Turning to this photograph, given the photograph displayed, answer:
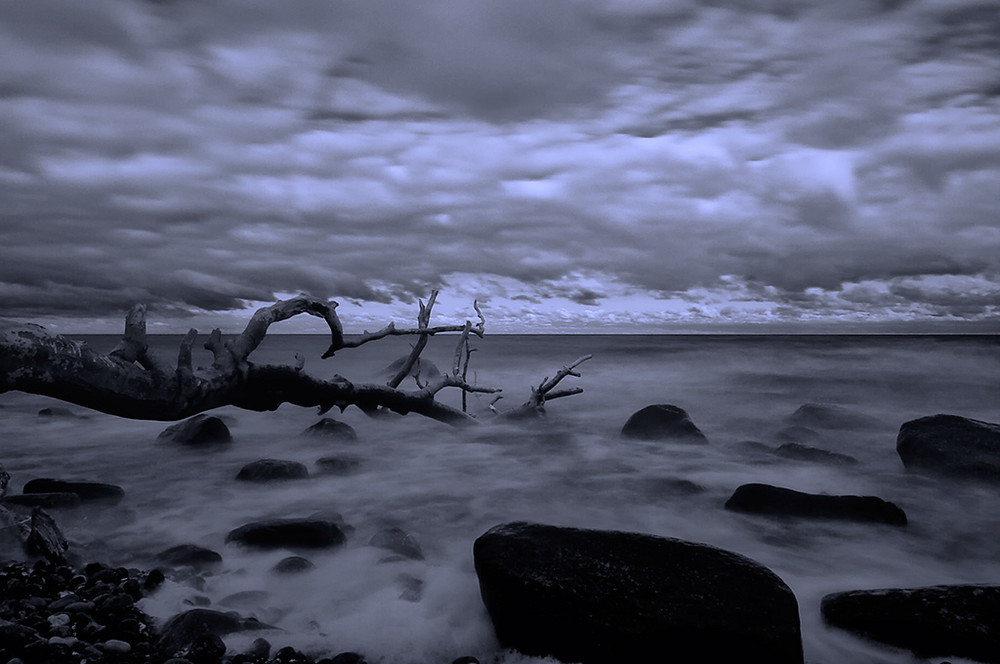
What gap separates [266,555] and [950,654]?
15.6 feet

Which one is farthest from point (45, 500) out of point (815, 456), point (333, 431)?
point (815, 456)

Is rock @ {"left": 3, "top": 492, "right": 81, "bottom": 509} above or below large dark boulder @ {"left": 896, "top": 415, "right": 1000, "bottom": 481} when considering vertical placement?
below

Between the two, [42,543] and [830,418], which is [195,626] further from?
[830,418]

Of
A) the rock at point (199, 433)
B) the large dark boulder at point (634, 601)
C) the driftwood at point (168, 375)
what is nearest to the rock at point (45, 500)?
the driftwood at point (168, 375)

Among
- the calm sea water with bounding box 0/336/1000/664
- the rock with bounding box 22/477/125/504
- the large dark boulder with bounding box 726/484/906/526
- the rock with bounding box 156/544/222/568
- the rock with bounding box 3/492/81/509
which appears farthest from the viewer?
the rock with bounding box 22/477/125/504

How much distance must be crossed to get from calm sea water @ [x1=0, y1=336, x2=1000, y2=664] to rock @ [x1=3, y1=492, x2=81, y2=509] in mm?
275

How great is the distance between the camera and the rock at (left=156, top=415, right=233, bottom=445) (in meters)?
9.99

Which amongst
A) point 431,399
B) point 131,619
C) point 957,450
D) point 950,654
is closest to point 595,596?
point 950,654

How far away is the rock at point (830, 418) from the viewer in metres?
13.3

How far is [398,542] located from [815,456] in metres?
7.28

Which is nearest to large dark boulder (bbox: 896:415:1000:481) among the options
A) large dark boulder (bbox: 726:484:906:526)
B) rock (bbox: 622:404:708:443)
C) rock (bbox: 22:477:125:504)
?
large dark boulder (bbox: 726:484:906:526)

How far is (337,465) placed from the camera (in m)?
8.23

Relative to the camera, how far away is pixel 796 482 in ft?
26.8

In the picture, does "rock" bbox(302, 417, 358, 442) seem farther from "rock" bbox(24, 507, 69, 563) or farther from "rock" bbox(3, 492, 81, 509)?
"rock" bbox(24, 507, 69, 563)
